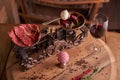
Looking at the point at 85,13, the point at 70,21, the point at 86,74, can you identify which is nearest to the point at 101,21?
the point at 70,21

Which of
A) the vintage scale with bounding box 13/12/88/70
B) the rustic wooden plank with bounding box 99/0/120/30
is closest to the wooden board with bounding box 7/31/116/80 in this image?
the vintage scale with bounding box 13/12/88/70

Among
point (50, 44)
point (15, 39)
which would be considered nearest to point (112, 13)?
point (50, 44)

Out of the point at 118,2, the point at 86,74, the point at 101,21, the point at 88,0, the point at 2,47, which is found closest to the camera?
the point at 86,74

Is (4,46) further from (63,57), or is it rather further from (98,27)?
(98,27)

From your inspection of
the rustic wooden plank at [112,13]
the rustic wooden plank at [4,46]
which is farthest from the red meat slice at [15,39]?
the rustic wooden plank at [112,13]

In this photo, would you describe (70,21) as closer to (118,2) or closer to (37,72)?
(37,72)

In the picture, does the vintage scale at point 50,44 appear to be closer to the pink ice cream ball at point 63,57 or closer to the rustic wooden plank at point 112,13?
the pink ice cream ball at point 63,57
